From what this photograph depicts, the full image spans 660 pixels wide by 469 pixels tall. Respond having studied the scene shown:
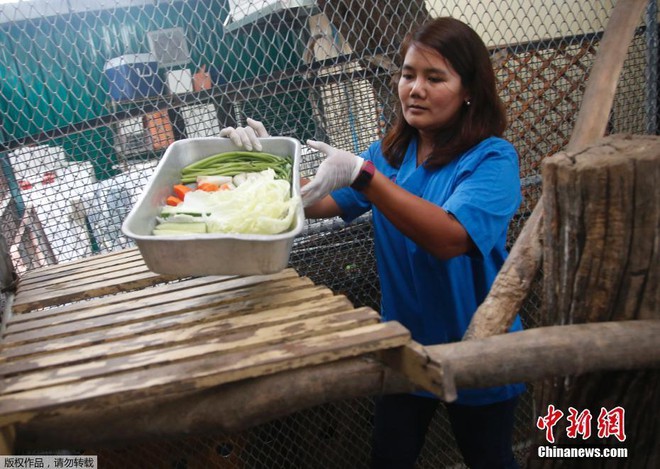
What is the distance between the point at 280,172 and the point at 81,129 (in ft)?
3.56

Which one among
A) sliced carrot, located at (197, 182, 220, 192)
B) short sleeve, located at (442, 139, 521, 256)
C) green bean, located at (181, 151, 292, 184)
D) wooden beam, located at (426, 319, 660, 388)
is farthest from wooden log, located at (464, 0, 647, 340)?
sliced carrot, located at (197, 182, 220, 192)

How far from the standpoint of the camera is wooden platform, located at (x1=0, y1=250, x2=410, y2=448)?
38.2 inches

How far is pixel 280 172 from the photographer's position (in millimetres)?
1948

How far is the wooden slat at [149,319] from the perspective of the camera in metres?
1.24

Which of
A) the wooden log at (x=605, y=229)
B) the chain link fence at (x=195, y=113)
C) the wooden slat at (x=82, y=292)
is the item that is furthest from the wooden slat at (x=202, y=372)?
the chain link fence at (x=195, y=113)

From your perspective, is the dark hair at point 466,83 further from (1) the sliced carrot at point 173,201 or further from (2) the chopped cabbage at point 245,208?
(1) the sliced carrot at point 173,201

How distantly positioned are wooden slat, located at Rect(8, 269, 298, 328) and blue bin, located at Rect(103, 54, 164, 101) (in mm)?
1290

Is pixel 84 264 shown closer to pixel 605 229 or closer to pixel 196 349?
pixel 196 349

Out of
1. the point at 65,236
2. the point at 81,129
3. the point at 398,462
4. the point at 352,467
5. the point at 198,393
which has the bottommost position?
the point at 352,467

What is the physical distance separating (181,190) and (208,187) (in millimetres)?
106

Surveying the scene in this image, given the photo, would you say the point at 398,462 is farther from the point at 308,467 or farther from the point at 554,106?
the point at 554,106

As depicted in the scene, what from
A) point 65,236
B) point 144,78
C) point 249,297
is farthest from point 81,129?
point 249,297

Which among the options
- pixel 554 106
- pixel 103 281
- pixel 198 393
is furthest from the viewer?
pixel 554 106

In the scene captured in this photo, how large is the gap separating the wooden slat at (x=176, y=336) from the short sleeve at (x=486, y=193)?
1.79 ft
